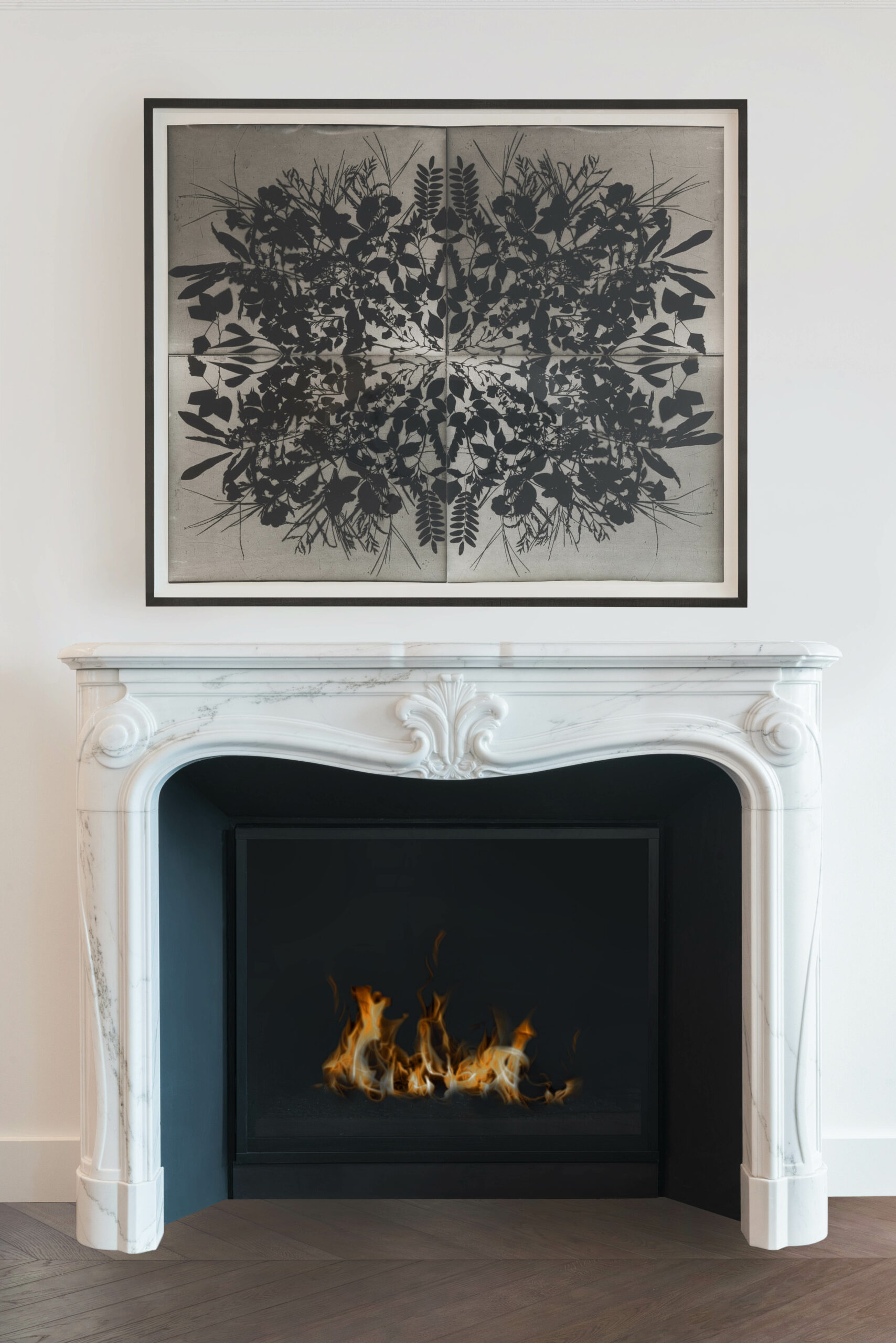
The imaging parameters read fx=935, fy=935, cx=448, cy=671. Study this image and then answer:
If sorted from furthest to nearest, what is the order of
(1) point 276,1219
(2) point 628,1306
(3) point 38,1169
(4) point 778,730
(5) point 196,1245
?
(3) point 38,1169
(1) point 276,1219
(5) point 196,1245
(4) point 778,730
(2) point 628,1306

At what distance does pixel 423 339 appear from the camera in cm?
224

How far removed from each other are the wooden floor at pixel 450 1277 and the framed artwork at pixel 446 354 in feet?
4.59

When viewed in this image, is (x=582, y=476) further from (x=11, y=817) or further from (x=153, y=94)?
(x=11, y=817)

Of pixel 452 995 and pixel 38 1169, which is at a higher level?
pixel 452 995

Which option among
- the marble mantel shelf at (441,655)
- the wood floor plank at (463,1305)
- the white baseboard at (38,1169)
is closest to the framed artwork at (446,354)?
the marble mantel shelf at (441,655)

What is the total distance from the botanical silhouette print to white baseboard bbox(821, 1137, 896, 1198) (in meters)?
1.45

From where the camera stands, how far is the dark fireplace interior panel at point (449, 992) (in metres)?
2.20

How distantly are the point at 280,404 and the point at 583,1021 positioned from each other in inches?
64.6

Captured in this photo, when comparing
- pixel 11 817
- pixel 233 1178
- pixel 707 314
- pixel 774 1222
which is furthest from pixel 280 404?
pixel 774 1222

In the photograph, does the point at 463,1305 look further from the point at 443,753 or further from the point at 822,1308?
the point at 443,753

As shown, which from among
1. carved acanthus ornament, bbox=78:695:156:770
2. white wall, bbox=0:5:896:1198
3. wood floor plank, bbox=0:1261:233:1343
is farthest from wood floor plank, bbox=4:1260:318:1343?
carved acanthus ornament, bbox=78:695:156:770

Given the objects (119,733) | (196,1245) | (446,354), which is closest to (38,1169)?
(196,1245)

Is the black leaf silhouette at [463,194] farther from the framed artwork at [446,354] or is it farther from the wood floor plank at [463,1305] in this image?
the wood floor plank at [463,1305]

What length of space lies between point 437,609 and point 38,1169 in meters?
1.64
